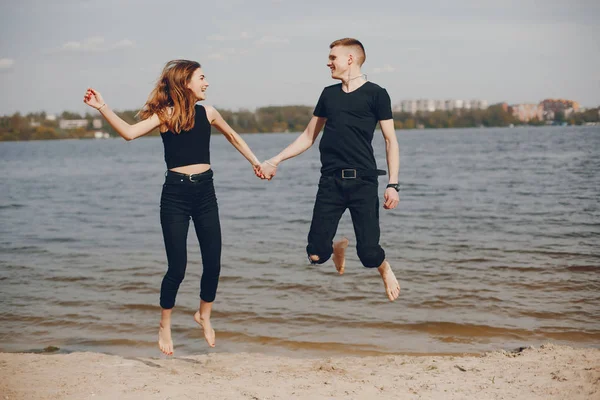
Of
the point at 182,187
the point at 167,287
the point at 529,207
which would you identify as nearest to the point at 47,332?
the point at 167,287

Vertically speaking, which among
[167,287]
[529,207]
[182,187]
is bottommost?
[529,207]

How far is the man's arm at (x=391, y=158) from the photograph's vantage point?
238 inches

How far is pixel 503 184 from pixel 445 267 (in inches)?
938

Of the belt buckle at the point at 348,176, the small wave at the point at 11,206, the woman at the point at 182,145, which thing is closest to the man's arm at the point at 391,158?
the belt buckle at the point at 348,176

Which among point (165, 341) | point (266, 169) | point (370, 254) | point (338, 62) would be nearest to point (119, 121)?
point (266, 169)

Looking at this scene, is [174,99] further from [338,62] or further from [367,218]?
[367,218]

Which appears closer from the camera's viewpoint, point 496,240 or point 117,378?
point 117,378

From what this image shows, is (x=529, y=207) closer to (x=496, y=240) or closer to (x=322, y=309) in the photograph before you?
(x=496, y=240)

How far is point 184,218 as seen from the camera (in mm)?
6113

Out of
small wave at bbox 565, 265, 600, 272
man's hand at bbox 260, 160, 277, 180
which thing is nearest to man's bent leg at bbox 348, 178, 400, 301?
man's hand at bbox 260, 160, 277, 180

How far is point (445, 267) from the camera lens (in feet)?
47.3

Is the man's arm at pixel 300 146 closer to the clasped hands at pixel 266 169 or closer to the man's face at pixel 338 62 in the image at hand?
the clasped hands at pixel 266 169

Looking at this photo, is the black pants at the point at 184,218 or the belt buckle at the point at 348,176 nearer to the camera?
the black pants at the point at 184,218

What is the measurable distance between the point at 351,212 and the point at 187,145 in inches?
64.4
